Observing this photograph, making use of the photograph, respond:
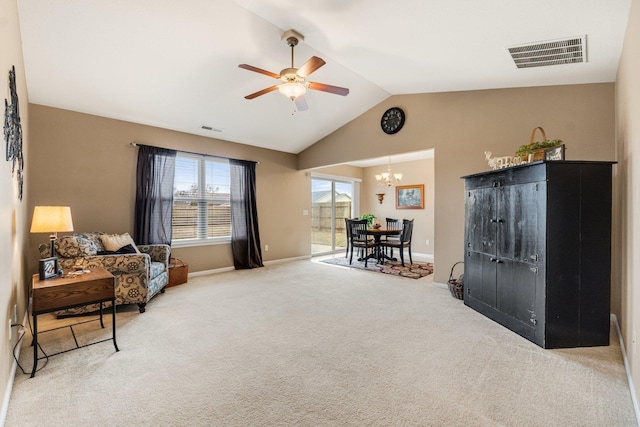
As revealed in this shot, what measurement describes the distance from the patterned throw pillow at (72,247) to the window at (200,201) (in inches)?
61.0

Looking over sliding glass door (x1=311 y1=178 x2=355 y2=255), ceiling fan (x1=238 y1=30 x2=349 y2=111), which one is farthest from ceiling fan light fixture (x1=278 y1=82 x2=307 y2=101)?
sliding glass door (x1=311 y1=178 x2=355 y2=255)

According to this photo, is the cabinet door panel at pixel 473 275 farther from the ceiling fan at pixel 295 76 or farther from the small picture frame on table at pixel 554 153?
the ceiling fan at pixel 295 76

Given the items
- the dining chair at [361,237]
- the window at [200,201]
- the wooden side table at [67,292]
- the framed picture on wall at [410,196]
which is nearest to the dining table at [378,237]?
the dining chair at [361,237]

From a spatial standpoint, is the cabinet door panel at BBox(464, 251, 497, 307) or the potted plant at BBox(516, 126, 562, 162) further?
the cabinet door panel at BBox(464, 251, 497, 307)

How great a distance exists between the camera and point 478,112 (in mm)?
4117

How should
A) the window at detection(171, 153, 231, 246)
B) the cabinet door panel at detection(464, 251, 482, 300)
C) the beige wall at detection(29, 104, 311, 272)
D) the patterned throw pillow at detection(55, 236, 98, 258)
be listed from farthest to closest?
the window at detection(171, 153, 231, 246) < the beige wall at detection(29, 104, 311, 272) < the cabinet door panel at detection(464, 251, 482, 300) < the patterned throw pillow at detection(55, 236, 98, 258)

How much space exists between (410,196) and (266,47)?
556 cm

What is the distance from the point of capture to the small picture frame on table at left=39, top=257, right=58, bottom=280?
246 centimetres

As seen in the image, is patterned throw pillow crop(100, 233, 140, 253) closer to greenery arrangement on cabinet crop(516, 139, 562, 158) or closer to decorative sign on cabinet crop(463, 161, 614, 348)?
decorative sign on cabinet crop(463, 161, 614, 348)

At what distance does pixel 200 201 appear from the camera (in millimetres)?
5418

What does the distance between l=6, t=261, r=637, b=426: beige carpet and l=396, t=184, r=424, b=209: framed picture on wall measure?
4574 mm

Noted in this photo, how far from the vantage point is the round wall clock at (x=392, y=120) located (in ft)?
16.1

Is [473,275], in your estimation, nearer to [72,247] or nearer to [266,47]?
[266,47]

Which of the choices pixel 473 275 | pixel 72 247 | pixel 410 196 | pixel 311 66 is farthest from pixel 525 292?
pixel 410 196
